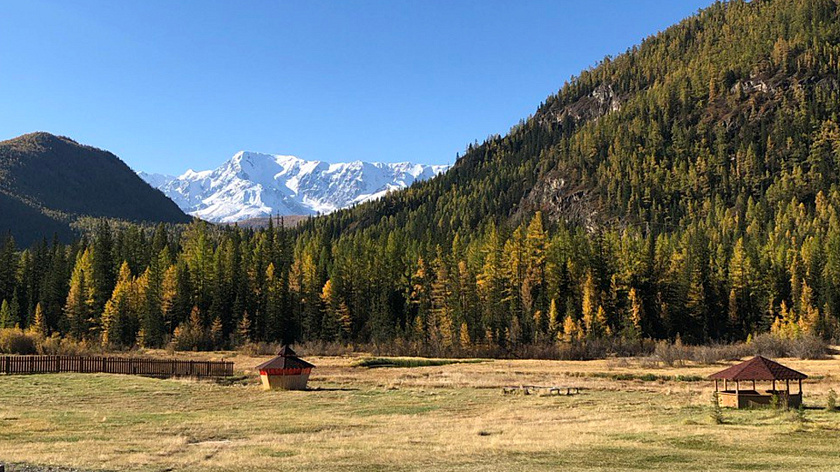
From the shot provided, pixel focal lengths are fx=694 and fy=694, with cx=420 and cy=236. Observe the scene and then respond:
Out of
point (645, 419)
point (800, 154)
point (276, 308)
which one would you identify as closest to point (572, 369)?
point (645, 419)

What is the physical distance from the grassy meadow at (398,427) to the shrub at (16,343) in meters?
32.9

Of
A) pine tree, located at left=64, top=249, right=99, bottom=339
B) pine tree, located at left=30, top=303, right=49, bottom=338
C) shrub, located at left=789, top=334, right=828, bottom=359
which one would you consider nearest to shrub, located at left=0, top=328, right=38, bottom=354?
pine tree, located at left=30, top=303, right=49, bottom=338

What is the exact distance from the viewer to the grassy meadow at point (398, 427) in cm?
2203

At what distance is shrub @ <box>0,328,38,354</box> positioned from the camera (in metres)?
80.0

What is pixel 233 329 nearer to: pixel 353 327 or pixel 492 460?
pixel 353 327

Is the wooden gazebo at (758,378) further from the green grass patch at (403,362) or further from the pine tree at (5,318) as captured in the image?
the pine tree at (5,318)

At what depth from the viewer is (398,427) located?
1234 inches

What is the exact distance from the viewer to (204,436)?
90.8 feet

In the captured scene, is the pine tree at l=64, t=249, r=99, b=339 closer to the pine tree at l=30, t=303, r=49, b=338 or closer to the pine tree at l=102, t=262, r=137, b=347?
the pine tree at l=30, t=303, r=49, b=338

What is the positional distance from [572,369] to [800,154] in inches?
5828

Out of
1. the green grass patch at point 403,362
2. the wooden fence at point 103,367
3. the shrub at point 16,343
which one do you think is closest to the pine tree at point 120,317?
the shrub at point 16,343

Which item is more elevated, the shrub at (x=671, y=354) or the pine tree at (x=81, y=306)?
the pine tree at (x=81, y=306)

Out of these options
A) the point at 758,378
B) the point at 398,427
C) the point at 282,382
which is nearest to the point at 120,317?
the point at 282,382

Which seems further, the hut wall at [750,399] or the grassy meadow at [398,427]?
the hut wall at [750,399]
